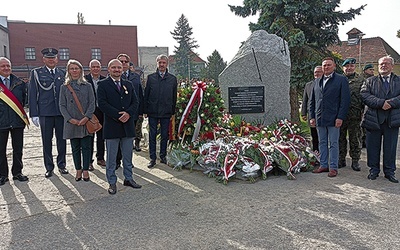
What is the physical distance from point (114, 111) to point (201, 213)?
1891mm

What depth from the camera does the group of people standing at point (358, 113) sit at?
214 inches

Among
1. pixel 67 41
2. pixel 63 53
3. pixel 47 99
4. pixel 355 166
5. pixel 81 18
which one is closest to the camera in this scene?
pixel 47 99

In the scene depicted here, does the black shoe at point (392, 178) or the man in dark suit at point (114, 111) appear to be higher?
the man in dark suit at point (114, 111)

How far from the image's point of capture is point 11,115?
18.1ft

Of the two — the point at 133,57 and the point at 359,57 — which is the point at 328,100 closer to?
the point at 359,57

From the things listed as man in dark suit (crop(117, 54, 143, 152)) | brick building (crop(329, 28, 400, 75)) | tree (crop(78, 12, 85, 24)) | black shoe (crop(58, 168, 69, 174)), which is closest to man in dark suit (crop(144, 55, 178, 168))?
man in dark suit (crop(117, 54, 143, 152))

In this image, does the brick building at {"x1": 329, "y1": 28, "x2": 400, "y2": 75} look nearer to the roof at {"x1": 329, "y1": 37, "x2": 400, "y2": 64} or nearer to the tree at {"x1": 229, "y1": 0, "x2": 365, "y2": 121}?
the roof at {"x1": 329, "y1": 37, "x2": 400, "y2": 64}

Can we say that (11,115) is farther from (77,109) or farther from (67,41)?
(67,41)

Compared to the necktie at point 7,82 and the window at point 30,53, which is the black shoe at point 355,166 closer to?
the necktie at point 7,82

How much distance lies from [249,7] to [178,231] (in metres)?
→ 11.3

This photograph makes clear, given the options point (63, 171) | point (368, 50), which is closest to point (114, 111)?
point (63, 171)

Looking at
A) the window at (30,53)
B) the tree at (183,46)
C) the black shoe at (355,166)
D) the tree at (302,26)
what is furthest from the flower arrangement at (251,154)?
the tree at (183,46)

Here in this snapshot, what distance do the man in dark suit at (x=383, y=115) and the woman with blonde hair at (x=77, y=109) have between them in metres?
4.39

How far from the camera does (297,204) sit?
4465 mm
